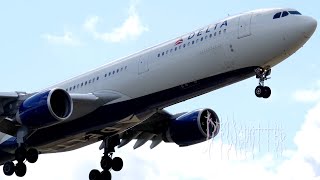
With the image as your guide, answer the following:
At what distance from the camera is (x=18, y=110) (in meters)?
47.3

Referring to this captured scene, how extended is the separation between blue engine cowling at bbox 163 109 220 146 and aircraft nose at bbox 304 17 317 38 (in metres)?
9.94

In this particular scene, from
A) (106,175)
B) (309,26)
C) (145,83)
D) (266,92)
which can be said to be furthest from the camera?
(106,175)

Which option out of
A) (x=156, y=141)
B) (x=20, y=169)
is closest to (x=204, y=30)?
(x=156, y=141)

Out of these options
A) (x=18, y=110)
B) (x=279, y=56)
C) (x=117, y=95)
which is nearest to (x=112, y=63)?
(x=117, y=95)

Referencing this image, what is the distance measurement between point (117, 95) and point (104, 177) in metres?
6.75

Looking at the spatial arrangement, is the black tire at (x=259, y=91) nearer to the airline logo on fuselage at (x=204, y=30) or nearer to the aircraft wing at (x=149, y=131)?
the airline logo on fuselage at (x=204, y=30)

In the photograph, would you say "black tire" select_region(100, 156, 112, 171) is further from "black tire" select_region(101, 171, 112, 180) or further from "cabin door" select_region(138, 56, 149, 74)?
"cabin door" select_region(138, 56, 149, 74)

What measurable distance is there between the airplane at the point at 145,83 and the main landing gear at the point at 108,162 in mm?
1198

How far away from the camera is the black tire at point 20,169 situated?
49.2 meters

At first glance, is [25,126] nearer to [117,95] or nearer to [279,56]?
[117,95]

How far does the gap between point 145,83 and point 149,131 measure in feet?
24.7

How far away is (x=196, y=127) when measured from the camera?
53094 mm

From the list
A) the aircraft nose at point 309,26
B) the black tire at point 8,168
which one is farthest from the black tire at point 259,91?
the black tire at point 8,168

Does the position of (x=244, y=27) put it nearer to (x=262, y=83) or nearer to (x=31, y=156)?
(x=262, y=83)
